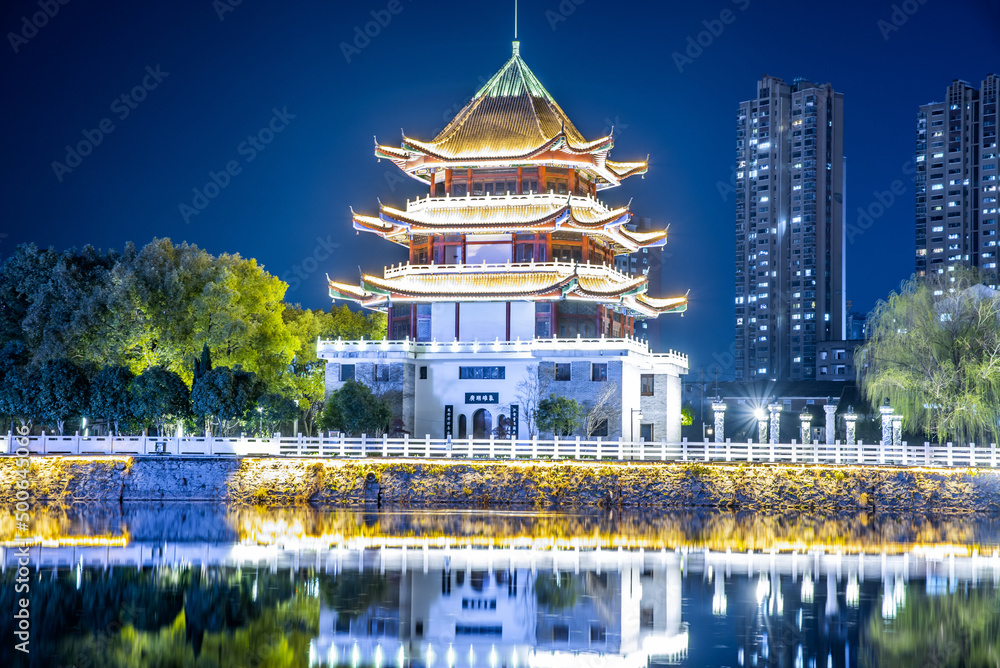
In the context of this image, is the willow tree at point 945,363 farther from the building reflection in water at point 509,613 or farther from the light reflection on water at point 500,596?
the building reflection in water at point 509,613

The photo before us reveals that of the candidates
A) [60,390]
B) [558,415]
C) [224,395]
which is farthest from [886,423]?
[60,390]

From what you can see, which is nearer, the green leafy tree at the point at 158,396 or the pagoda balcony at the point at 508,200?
the green leafy tree at the point at 158,396

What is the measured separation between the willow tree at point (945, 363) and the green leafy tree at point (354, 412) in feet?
62.7

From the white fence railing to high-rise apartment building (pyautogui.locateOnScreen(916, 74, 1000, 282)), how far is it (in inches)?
3066

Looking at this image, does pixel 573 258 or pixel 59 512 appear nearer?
pixel 59 512

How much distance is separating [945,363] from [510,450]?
16.3 meters

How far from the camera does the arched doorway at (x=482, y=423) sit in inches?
2029

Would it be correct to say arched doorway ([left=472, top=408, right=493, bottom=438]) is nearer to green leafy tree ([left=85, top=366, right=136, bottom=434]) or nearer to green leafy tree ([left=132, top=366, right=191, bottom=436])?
green leafy tree ([left=132, top=366, right=191, bottom=436])

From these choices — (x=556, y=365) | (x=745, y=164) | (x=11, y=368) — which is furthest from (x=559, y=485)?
(x=745, y=164)

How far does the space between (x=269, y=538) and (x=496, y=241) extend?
2495 cm

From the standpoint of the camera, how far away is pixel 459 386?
170ft

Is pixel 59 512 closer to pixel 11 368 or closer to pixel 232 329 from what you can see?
pixel 11 368

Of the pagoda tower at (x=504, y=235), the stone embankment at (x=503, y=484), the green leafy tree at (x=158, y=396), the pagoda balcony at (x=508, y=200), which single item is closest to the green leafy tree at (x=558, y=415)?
the pagoda tower at (x=504, y=235)

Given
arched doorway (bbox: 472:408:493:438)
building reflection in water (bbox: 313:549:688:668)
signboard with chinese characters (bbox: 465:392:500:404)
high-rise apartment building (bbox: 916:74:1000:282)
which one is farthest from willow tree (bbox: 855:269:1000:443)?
high-rise apartment building (bbox: 916:74:1000:282)
